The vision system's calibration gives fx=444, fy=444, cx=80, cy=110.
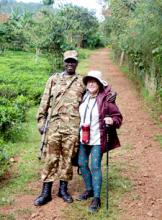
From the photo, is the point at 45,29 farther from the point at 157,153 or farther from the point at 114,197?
the point at 114,197

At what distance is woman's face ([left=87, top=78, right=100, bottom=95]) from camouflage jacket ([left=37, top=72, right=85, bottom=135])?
0.19m

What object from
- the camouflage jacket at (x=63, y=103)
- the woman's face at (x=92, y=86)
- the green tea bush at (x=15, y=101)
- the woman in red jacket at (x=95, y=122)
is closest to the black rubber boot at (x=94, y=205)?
the woman in red jacket at (x=95, y=122)

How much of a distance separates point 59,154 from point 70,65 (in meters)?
1.26

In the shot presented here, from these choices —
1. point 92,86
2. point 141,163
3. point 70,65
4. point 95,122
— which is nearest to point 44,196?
point 95,122

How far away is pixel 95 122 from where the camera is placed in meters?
6.09

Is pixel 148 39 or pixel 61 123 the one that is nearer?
pixel 61 123

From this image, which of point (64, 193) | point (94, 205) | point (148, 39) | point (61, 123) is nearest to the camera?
point (94, 205)

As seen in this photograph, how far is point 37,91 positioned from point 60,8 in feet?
56.6

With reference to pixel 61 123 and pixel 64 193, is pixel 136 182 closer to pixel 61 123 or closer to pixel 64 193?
pixel 64 193

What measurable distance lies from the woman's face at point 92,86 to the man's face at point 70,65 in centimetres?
32

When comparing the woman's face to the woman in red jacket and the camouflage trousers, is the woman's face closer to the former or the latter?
the woman in red jacket

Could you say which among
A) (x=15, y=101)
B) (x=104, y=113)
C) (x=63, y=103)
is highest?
(x=63, y=103)

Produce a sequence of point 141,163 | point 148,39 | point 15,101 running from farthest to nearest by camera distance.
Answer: point 148,39, point 15,101, point 141,163

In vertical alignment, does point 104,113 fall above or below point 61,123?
above
